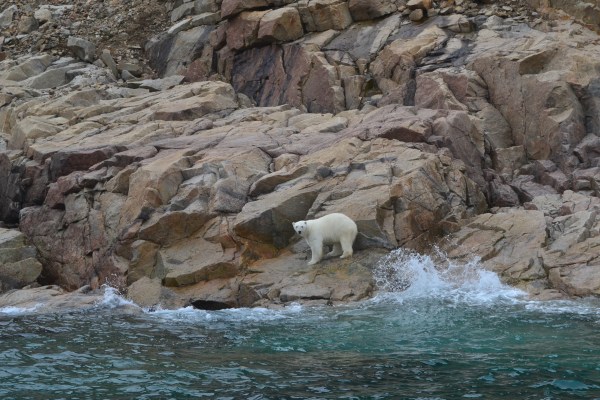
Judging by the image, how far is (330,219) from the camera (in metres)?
15.2

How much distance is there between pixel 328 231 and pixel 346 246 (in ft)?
1.63

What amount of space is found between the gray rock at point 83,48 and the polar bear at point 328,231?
18.9 meters

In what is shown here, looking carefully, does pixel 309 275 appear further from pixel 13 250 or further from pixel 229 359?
pixel 13 250

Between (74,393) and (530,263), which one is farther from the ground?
(74,393)

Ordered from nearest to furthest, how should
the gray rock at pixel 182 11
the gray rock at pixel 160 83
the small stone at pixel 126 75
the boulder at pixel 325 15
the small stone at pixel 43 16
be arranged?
the boulder at pixel 325 15 < the gray rock at pixel 160 83 < the small stone at pixel 126 75 < the gray rock at pixel 182 11 < the small stone at pixel 43 16

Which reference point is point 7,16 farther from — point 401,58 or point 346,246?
point 346,246

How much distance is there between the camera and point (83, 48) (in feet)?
102

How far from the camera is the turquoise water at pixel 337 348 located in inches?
356

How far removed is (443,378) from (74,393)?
174 inches

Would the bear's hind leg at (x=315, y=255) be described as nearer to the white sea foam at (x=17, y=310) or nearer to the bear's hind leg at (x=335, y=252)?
the bear's hind leg at (x=335, y=252)

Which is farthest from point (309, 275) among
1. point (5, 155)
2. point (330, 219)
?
point (5, 155)

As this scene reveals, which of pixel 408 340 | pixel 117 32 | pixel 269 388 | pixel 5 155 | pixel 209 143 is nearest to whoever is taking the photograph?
pixel 269 388

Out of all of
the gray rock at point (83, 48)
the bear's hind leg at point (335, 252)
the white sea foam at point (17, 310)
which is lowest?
the bear's hind leg at point (335, 252)

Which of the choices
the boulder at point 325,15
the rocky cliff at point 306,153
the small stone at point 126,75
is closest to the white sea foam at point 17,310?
the rocky cliff at point 306,153
